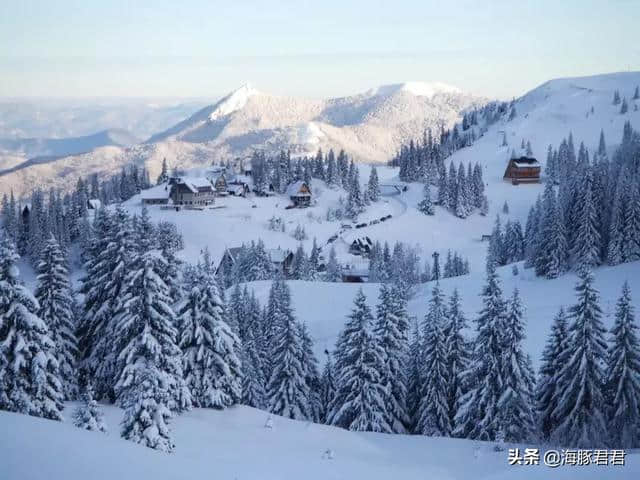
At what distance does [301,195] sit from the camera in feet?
384

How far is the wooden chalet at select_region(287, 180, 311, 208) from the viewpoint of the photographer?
117062 mm

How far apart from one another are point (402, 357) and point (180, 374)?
42.3 feet

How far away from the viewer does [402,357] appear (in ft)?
102

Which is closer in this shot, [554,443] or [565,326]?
[554,443]

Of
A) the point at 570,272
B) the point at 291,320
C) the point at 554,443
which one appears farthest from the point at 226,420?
the point at 570,272

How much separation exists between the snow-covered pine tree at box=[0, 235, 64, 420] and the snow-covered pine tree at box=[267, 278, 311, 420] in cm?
1427

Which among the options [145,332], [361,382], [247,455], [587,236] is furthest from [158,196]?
[247,455]

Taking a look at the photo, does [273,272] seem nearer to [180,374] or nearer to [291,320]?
[291,320]

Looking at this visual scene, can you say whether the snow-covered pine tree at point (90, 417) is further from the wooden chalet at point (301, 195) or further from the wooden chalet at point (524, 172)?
the wooden chalet at point (524, 172)

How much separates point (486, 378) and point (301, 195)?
92763 millimetres

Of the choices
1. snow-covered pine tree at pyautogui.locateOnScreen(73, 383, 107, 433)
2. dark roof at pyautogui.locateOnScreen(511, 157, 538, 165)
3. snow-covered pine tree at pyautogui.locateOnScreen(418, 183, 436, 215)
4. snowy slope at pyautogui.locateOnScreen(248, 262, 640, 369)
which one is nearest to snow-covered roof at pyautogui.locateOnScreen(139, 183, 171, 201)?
snow-covered pine tree at pyautogui.locateOnScreen(418, 183, 436, 215)

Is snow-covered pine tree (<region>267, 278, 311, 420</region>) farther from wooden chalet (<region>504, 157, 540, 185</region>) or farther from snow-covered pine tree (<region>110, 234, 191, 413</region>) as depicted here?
wooden chalet (<region>504, 157, 540, 185</region>)

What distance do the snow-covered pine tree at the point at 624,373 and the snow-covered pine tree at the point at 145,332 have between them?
18.2 m

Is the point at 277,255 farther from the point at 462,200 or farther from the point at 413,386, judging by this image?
the point at 413,386
